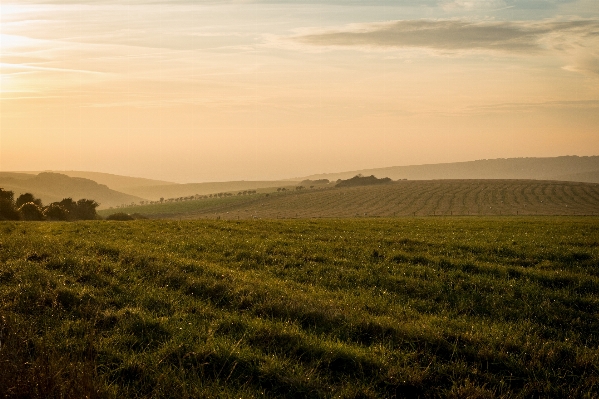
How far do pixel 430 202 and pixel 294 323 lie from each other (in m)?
91.3

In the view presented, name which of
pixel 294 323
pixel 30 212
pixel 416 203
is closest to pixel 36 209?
pixel 30 212

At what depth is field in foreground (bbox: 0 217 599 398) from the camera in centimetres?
691

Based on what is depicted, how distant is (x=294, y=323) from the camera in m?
9.25

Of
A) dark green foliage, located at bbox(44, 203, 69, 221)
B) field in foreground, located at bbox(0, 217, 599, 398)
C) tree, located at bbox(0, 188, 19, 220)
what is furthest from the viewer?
dark green foliage, located at bbox(44, 203, 69, 221)

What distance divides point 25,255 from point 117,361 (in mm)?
9179

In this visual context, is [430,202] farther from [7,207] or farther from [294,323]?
[294,323]

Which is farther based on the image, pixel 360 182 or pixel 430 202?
pixel 360 182

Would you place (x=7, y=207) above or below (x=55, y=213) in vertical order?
above

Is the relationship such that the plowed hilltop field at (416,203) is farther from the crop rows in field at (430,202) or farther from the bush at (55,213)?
the bush at (55,213)

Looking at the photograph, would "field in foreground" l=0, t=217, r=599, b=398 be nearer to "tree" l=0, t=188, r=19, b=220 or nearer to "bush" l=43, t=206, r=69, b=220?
"tree" l=0, t=188, r=19, b=220

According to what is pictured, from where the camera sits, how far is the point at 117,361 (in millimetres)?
7609

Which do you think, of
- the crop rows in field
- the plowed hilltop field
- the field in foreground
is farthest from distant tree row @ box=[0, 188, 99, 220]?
the field in foreground

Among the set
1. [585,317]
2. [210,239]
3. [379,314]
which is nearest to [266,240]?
[210,239]

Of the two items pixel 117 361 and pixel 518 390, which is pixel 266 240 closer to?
pixel 117 361
